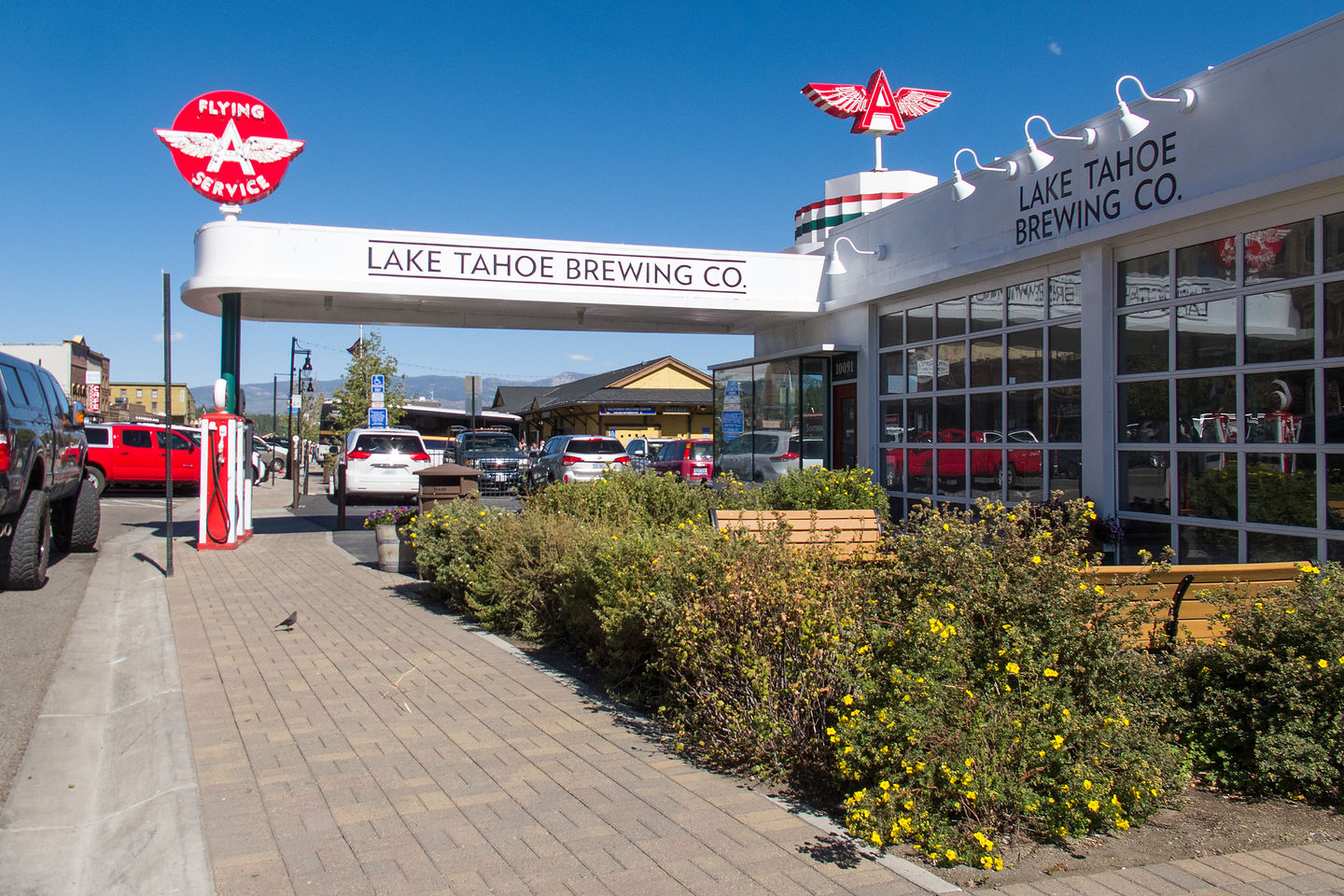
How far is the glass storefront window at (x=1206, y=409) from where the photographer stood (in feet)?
27.9

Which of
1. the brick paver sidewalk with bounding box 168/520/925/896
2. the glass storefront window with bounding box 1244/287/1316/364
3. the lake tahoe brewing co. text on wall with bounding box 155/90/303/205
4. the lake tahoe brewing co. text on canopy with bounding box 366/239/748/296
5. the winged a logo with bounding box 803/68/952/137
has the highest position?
the winged a logo with bounding box 803/68/952/137

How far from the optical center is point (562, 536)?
7844mm

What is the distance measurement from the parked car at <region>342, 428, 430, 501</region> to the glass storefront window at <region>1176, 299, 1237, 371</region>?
1540cm

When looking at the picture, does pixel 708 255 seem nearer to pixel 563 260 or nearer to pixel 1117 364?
pixel 563 260

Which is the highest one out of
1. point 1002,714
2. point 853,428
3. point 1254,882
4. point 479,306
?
point 479,306

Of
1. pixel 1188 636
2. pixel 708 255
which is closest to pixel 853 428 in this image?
pixel 708 255

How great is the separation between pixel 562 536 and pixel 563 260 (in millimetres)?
6890

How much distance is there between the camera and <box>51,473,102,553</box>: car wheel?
13.0 meters

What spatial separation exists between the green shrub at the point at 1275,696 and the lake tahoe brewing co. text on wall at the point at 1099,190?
537 cm

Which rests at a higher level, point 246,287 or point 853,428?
point 246,287

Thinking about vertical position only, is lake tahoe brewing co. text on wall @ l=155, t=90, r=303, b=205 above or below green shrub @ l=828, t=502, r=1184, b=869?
above

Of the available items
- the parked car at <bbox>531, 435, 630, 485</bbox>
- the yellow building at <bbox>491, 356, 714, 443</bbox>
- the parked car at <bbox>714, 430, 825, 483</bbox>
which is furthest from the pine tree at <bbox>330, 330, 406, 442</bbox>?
the parked car at <bbox>714, 430, 825, 483</bbox>

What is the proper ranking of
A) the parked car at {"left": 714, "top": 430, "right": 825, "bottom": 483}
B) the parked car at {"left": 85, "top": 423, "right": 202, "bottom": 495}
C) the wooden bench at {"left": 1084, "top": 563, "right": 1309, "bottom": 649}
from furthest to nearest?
1. the parked car at {"left": 85, "top": 423, "right": 202, "bottom": 495}
2. the parked car at {"left": 714, "top": 430, "right": 825, "bottom": 483}
3. the wooden bench at {"left": 1084, "top": 563, "right": 1309, "bottom": 649}

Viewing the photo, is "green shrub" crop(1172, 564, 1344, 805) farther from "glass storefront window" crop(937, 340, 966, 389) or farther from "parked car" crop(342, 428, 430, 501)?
"parked car" crop(342, 428, 430, 501)
